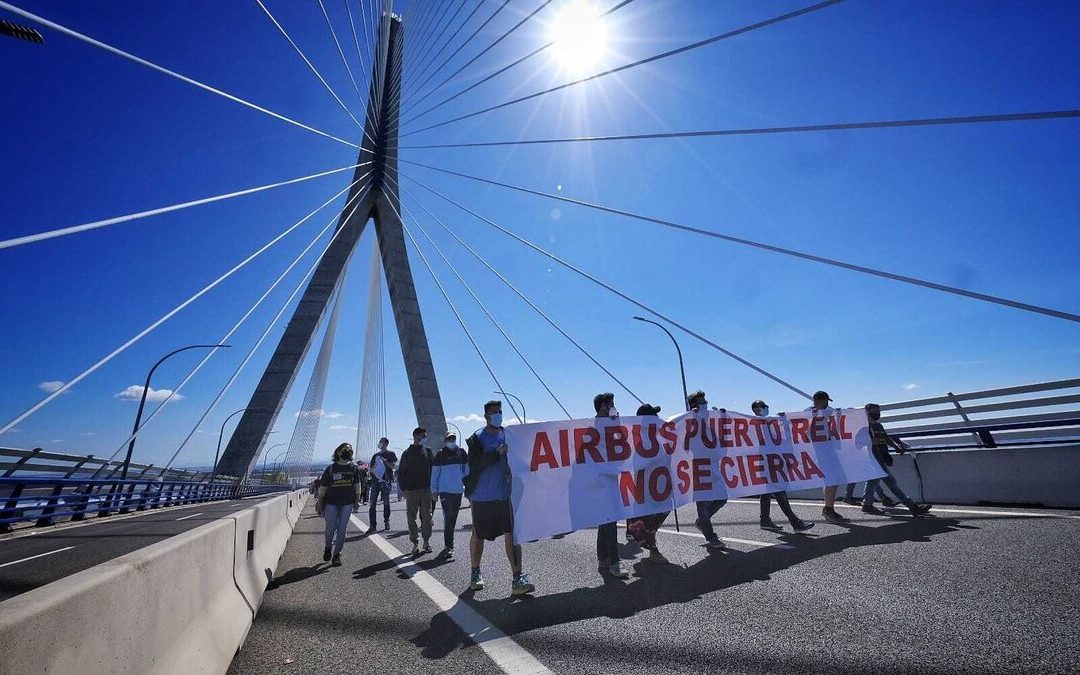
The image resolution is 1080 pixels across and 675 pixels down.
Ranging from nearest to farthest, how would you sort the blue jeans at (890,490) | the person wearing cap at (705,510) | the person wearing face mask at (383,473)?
the person wearing cap at (705,510), the blue jeans at (890,490), the person wearing face mask at (383,473)

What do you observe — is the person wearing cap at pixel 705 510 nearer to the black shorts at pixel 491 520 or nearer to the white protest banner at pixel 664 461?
the white protest banner at pixel 664 461

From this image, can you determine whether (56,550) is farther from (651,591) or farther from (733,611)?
(733,611)

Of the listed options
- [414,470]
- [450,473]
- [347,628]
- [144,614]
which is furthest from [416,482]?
[144,614]

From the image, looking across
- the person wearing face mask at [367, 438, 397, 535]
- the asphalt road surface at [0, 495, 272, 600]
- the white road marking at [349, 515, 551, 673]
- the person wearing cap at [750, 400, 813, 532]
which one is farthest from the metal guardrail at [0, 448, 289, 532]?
the person wearing cap at [750, 400, 813, 532]

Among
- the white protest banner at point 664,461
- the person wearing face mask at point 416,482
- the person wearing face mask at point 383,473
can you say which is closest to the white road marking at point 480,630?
the white protest banner at point 664,461

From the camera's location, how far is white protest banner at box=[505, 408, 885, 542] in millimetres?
5445

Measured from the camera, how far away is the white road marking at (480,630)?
2.85 m

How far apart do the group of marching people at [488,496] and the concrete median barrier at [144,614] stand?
2.06 m

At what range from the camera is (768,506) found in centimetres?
729

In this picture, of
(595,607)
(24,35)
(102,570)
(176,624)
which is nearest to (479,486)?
(595,607)

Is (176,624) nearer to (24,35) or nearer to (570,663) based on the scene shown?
(570,663)

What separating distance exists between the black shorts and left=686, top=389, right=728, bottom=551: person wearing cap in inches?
100

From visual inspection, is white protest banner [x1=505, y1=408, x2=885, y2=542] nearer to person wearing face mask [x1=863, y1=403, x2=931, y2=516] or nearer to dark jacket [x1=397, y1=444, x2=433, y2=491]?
person wearing face mask [x1=863, y1=403, x2=931, y2=516]

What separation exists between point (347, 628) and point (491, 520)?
1615 mm
